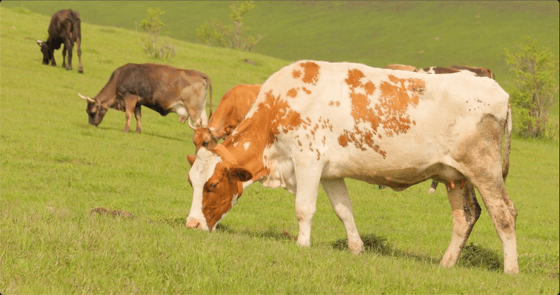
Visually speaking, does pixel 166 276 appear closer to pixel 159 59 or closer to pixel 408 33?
pixel 159 59

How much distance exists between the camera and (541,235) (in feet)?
49.8

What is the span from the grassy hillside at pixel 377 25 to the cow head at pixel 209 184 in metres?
68.2

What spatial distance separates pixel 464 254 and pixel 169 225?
443 cm

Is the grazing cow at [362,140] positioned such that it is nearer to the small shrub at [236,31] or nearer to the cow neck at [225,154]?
the cow neck at [225,154]

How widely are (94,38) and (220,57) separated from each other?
8139 millimetres

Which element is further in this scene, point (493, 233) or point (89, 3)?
point (89, 3)

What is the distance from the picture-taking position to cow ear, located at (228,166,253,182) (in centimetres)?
875

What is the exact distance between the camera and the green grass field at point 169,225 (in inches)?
256

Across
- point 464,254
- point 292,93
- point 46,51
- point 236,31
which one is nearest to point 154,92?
point 46,51

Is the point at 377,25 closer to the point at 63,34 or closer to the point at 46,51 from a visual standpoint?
the point at 63,34

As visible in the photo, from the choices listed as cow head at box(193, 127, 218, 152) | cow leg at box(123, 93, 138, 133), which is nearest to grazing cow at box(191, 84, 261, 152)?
cow head at box(193, 127, 218, 152)

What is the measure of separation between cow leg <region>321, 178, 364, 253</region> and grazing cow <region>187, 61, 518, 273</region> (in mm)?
320

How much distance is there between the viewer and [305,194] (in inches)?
345

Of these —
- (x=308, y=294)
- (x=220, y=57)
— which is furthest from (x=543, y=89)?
(x=308, y=294)
